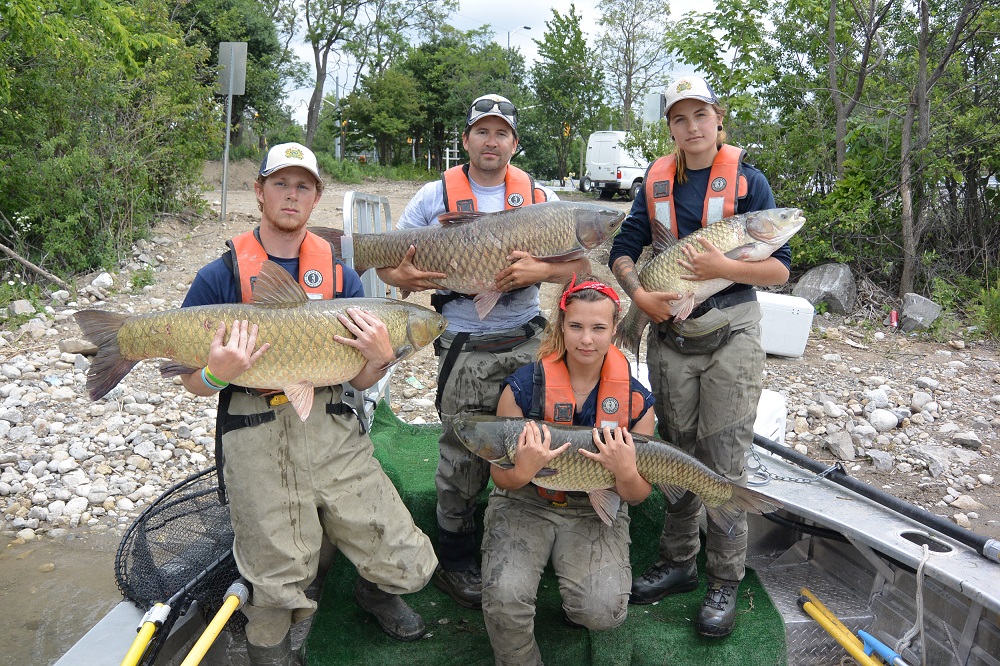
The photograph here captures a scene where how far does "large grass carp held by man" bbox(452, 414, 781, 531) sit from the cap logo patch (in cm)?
96

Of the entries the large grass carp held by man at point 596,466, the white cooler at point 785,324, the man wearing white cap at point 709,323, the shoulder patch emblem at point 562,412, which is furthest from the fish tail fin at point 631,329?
the white cooler at point 785,324

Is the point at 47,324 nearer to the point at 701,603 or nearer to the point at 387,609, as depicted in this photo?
the point at 387,609

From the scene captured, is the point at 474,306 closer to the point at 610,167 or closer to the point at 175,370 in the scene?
the point at 175,370

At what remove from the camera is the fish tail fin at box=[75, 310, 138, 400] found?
9.43 ft

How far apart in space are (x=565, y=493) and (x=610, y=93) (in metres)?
40.7

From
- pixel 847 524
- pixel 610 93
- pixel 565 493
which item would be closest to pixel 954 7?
pixel 847 524

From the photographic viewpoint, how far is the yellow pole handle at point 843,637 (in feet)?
10.3

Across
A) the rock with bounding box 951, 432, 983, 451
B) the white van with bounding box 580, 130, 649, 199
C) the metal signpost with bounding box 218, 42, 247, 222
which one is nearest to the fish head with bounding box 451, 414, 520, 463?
the rock with bounding box 951, 432, 983, 451

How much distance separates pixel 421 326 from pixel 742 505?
5.67 feet

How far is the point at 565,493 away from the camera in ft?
11.7

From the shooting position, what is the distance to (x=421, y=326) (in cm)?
327

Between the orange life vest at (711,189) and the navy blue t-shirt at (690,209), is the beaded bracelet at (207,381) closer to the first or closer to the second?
the navy blue t-shirt at (690,209)

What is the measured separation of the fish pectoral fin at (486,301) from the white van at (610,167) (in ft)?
79.6

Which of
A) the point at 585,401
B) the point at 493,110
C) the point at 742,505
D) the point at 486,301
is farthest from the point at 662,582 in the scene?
the point at 493,110
